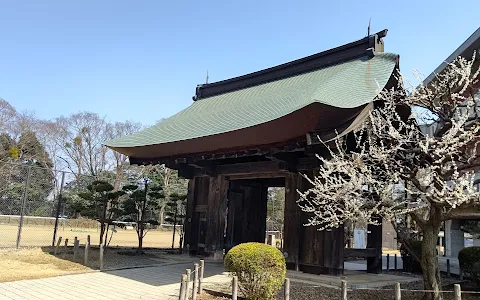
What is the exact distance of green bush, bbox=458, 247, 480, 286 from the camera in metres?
7.98

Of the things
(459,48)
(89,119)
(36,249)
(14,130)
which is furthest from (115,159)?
(459,48)

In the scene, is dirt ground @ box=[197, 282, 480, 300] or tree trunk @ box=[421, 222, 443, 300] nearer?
tree trunk @ box=[421, 222, 443, 300]

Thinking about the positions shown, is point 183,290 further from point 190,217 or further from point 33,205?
point 33,205

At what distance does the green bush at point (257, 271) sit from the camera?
6051 mm

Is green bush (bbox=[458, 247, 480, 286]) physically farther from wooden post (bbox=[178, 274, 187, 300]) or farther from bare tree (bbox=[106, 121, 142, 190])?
bare tree (bbox=[106, 121, 142, 190])

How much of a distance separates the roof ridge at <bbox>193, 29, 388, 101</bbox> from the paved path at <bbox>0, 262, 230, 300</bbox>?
676 cm

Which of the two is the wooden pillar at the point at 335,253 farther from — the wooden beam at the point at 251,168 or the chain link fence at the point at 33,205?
the chain link fence at the point at 33,205

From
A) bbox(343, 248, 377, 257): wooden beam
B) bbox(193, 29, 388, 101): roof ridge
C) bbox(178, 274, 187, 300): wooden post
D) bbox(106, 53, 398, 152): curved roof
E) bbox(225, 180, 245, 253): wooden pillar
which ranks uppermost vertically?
bbox(193, 29, 388, 101): roof ridge

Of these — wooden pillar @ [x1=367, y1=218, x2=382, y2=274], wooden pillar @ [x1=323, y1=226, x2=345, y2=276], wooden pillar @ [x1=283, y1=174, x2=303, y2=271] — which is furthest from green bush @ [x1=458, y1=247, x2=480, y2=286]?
wooden pillar @ [x1=283, y1=174, x2=303, y2=271]

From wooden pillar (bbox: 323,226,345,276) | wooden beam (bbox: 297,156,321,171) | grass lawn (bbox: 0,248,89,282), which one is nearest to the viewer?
grass lawn (bbox: 0,248,89,282)

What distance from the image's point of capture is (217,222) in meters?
11.8

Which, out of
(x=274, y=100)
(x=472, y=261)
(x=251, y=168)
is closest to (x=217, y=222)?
(x=251, y=168)

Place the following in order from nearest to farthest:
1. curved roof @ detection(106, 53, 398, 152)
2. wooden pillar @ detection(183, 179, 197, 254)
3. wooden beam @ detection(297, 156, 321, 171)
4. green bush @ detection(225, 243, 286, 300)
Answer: green bush @ detection(225, 243, 286, 300), curved roof @ detection(106, 53, 398, 152), wooden beam @ detection(297, 156, 321, 171), wooden pillar @ detection(183, 179, 197, 254)

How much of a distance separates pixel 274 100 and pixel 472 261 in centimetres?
599
